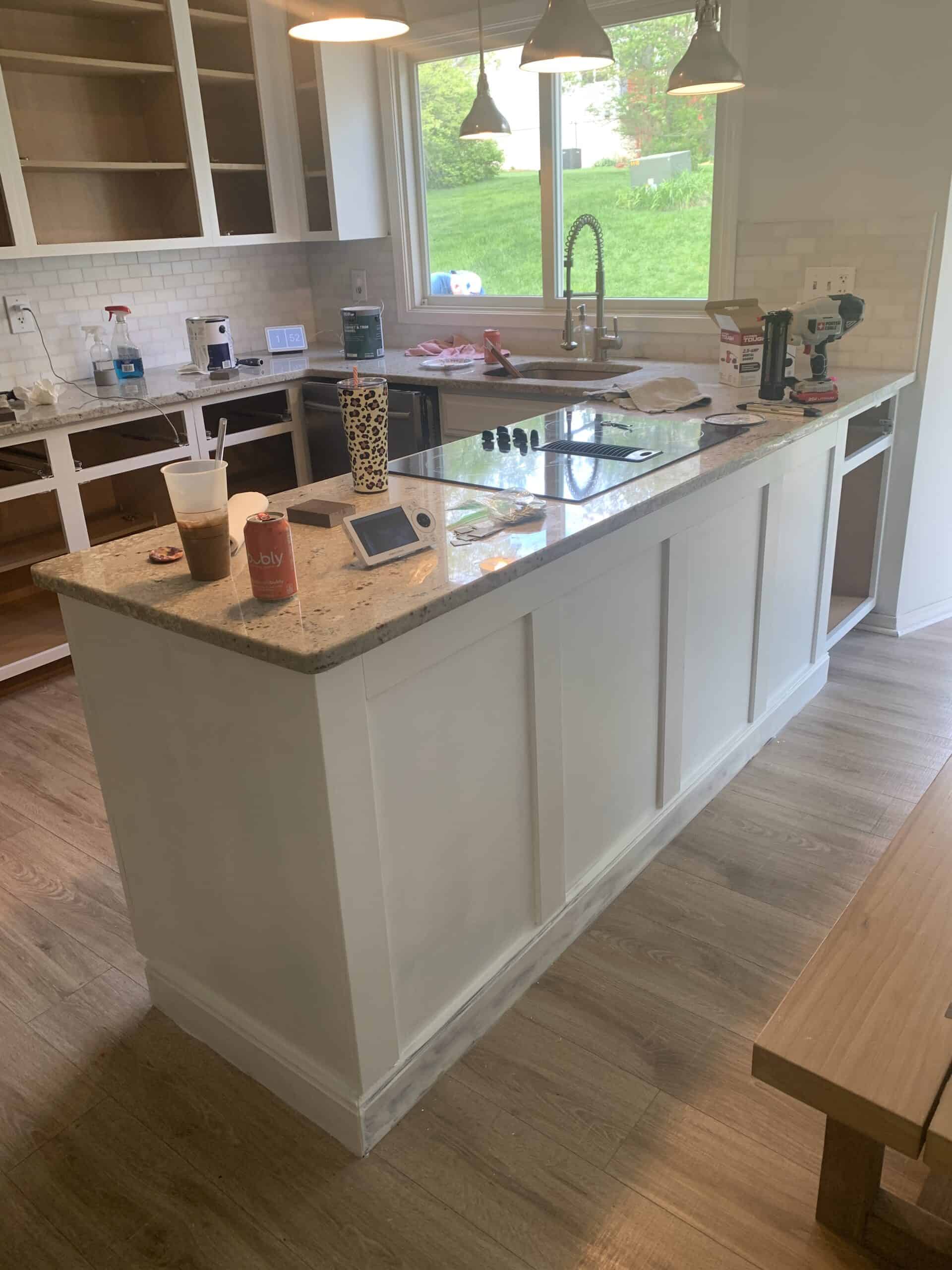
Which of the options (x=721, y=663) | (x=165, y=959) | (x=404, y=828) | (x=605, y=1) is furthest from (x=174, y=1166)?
(x=605, y=1)

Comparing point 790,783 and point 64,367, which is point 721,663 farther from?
point 64,367

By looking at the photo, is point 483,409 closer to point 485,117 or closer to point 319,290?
point 485,117

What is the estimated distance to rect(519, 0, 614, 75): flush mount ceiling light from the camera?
8.03ft

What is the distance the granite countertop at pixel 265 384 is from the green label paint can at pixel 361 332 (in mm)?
43

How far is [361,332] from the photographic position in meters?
4.02

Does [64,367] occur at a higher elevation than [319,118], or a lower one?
lower

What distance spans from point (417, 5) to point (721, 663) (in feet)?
10.3

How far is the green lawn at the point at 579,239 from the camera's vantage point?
356 cm

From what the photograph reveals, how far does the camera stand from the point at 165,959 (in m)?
1.88

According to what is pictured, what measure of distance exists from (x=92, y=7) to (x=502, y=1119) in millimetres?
3923

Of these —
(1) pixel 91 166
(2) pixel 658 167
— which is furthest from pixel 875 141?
(1) pixel 91 166

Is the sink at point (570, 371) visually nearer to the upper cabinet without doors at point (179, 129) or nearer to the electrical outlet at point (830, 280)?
the electrical outlet at point (830, 280)

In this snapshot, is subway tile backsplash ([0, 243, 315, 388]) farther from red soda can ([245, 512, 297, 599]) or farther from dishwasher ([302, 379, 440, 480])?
red soda can ([245, 512, 297, 599])

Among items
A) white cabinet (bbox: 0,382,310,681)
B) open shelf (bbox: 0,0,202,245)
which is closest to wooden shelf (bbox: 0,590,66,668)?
white cabinet (bbox: 0,382,310,681)
